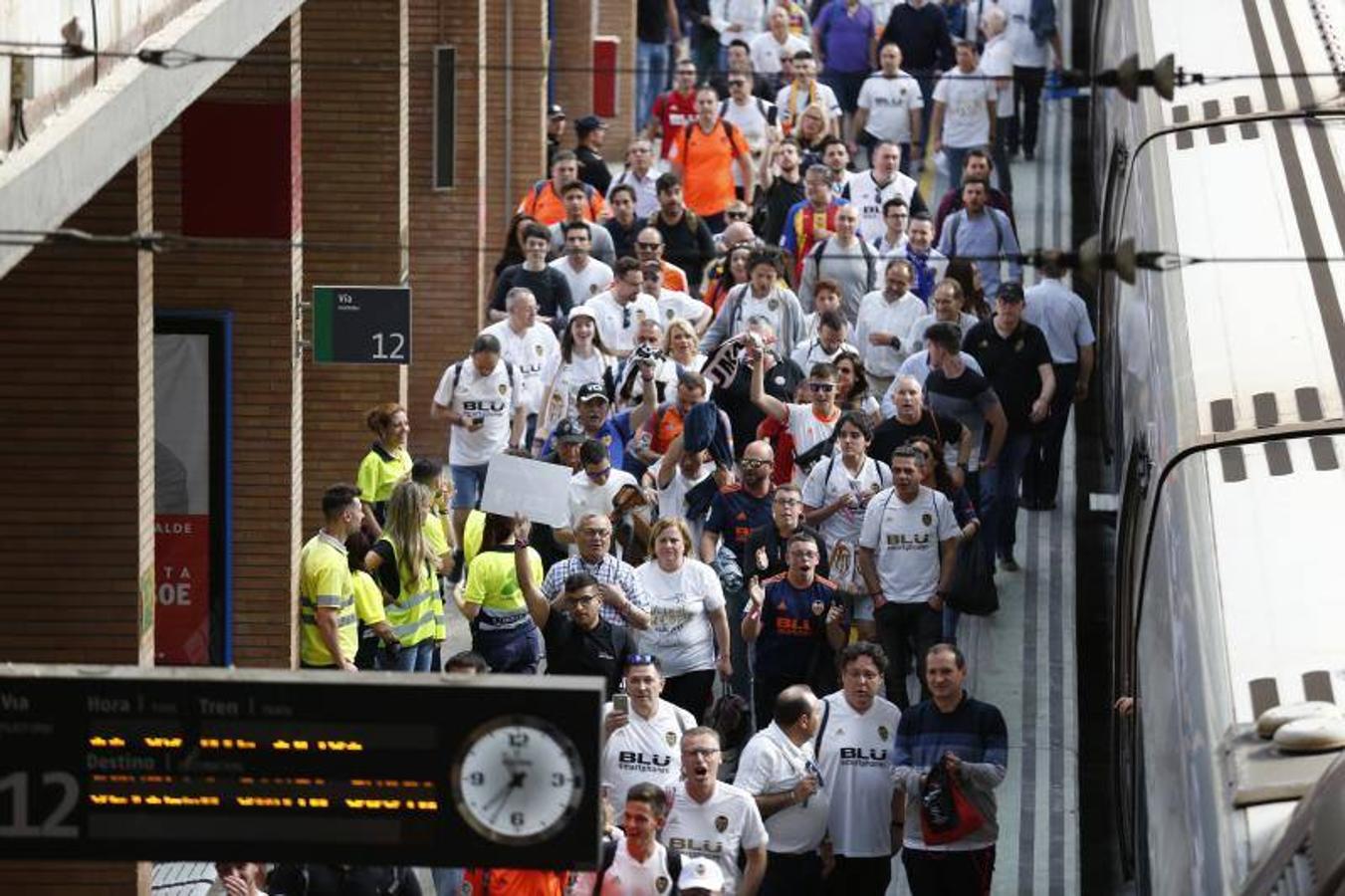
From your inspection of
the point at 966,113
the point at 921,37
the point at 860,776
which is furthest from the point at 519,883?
the point at 921,37

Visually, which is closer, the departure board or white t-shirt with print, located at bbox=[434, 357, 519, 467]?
the departure board

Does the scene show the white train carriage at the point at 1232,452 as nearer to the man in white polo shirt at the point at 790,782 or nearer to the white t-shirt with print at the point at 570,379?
the man in white polo shirt at the point at 790,782

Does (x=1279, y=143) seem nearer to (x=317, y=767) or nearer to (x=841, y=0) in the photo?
(x=317, y=767)

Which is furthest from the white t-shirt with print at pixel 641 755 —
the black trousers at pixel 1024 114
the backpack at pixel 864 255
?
the black trousers at pixel 1024 114

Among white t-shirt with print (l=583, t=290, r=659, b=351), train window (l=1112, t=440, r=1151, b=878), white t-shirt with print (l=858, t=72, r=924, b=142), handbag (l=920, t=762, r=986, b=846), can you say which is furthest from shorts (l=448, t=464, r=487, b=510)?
white t-shirt with print (l=858, t=72, r=924, b=142)

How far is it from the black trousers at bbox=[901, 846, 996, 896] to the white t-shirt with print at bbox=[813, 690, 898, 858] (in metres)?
0.16

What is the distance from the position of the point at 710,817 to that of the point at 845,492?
4.32 meters

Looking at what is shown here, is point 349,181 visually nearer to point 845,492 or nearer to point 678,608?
point 845,492

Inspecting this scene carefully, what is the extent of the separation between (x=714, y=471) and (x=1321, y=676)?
8571 mm

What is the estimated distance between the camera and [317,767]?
32.5 ft

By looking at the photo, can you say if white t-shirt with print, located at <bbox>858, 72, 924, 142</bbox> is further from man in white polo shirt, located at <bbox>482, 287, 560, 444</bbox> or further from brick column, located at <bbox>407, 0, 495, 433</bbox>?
man in white polo shirt, located at <bbox>482, 287, 560, 444</bbox>

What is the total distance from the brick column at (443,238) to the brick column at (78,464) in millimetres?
10856

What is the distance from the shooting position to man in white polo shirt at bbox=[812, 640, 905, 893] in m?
15.1

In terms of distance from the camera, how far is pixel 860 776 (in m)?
15.1
